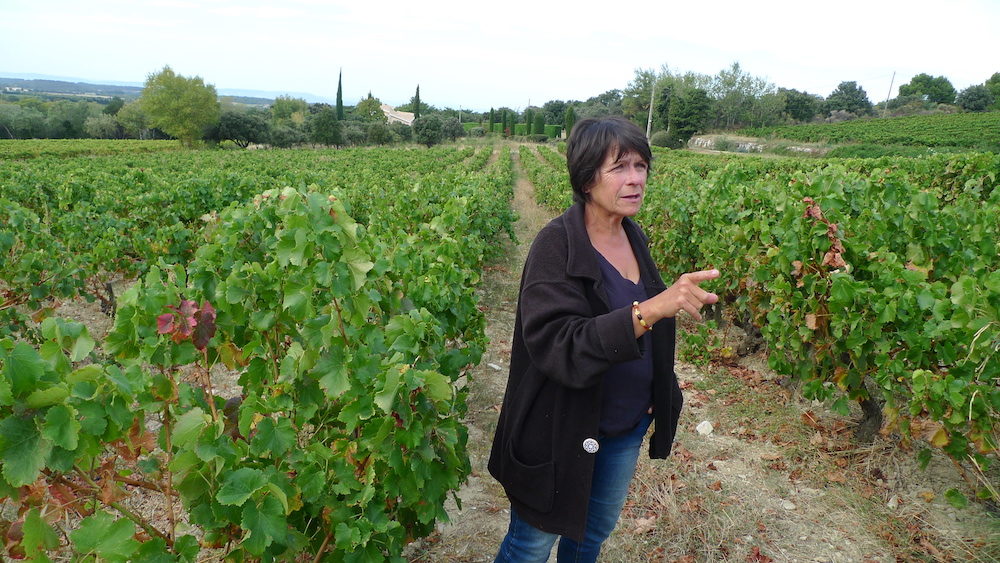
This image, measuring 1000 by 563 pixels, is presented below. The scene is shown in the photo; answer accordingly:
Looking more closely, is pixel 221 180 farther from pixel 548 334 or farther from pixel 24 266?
pixel 548 334

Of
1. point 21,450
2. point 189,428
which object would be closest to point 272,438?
point 189,428

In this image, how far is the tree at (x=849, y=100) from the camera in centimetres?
7497

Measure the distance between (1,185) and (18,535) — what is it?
1286 cm

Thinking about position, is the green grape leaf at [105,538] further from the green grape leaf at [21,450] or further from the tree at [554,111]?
the tree at [554,111]

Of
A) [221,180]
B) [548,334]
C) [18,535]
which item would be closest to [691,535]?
[548,334]

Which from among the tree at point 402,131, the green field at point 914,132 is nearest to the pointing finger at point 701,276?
the green field at point 914,132

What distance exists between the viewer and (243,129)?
5934 centimetres

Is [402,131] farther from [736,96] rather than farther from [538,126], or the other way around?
[736,96]

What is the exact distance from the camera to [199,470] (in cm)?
166

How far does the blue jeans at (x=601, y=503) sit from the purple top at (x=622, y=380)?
88 millimetres

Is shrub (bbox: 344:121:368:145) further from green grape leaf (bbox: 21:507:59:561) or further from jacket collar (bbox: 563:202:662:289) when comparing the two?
green grape leaf (bbox: 21:507:59:561)

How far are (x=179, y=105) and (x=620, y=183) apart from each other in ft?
224

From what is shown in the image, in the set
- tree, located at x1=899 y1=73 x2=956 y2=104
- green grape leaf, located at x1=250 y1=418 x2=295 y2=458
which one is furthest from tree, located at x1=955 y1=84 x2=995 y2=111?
green grape leaf, located at x1=250 y1=418 x2=295 y2=458

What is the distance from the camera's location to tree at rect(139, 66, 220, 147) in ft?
197
